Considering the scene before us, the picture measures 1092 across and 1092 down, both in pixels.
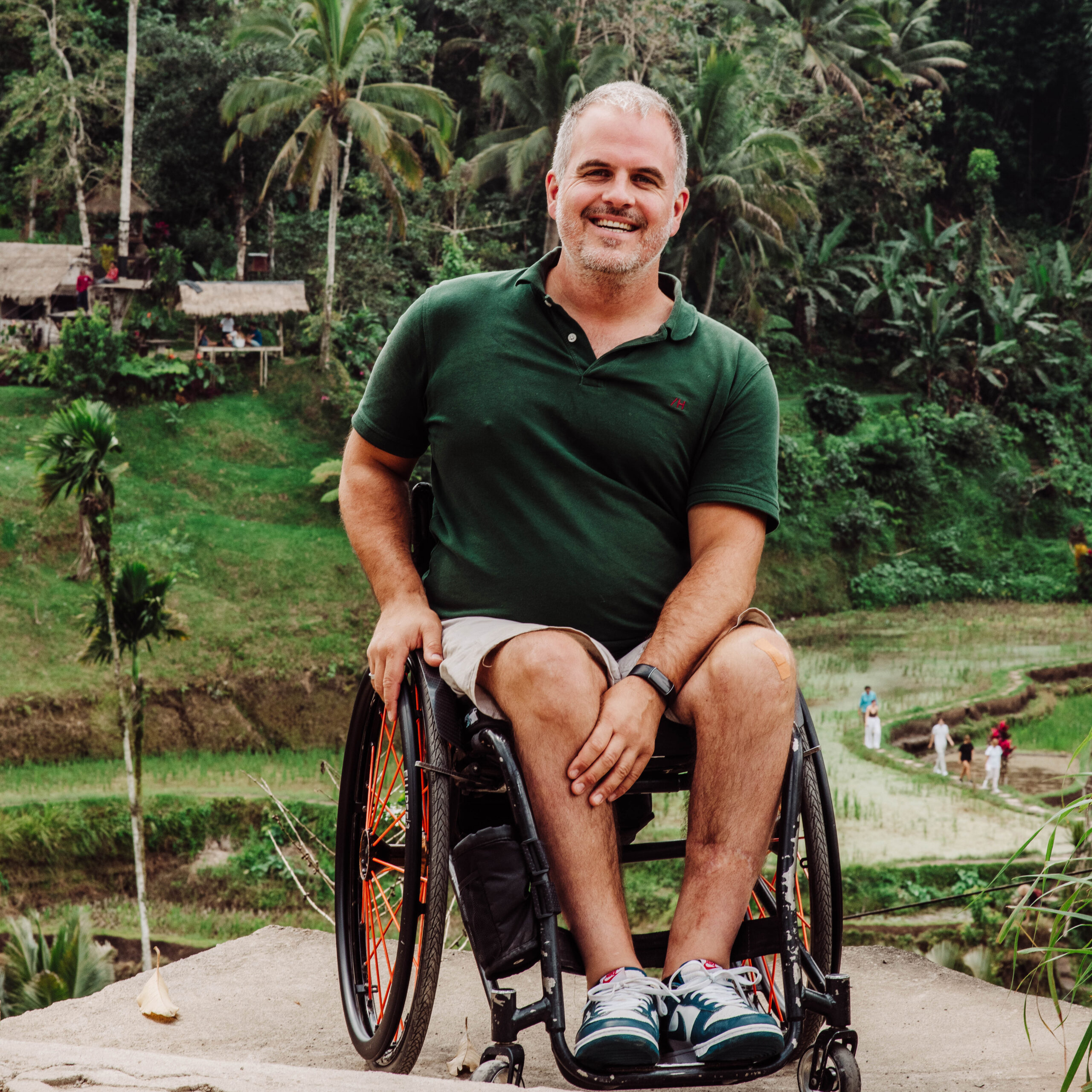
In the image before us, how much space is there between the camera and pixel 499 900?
1.55m

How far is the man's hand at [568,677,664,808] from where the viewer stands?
156 cm

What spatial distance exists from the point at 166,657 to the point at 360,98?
8.76 m

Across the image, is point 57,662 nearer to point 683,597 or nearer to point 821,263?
point 683,597

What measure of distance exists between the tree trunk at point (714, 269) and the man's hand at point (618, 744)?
56.5 feet

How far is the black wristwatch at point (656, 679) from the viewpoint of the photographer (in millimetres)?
1620

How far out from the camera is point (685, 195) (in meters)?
2.04

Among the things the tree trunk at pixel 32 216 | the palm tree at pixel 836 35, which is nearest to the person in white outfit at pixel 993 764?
the tree trunk at pixel 32 216

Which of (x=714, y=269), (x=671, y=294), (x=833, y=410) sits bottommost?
(x=833, y=410)

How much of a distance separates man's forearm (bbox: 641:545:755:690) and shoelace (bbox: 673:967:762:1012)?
0.38 metres

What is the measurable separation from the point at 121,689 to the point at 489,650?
8.58 m

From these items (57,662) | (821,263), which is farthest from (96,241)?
(821,263)

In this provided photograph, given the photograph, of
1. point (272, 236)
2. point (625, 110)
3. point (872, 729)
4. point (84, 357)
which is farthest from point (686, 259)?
point (625, 110)

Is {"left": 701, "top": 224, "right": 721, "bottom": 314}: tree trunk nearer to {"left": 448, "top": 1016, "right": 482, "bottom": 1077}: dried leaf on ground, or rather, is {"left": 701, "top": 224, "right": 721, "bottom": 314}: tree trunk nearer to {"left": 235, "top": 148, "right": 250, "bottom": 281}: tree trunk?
{"left": 235, "top": 148, "right": 250, "bottom": 281}: tree trunk

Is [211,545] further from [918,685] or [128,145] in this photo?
[918,685]
